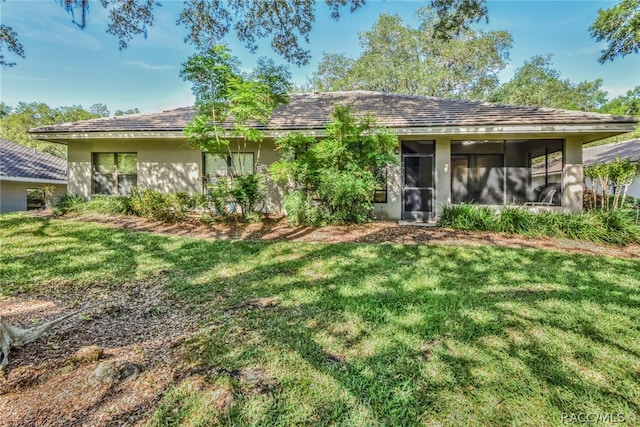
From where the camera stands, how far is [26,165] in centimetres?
1772

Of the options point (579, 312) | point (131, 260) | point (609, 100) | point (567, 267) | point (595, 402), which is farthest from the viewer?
point (609, 100)

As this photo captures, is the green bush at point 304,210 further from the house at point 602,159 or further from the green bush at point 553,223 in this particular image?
the house at point 602,159

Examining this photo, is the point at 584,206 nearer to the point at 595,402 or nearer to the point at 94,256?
the point at 595,402

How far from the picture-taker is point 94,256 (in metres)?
5.96

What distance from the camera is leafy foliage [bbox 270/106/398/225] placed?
25.8 ft

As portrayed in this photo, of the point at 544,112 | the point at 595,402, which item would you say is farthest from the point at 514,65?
the point at 595,402

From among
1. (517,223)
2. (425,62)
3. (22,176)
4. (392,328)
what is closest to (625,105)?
(425,62)

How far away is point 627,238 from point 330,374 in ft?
→ 27.7

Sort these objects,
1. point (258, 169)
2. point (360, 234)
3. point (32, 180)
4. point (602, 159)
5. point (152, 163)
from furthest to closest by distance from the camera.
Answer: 1. point (602, 159)
2. point (32, 180)
3. point (152, 163)
4. point (258, 169)
5. point (360, 234)

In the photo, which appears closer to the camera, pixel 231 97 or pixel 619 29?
pixel 231 97

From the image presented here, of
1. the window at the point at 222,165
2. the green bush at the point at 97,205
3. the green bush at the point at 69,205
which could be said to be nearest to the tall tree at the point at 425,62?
the window at the point at 222,165

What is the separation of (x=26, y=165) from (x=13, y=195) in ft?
7.94

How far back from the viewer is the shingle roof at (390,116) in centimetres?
891

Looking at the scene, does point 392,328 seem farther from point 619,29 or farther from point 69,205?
point 619,29
